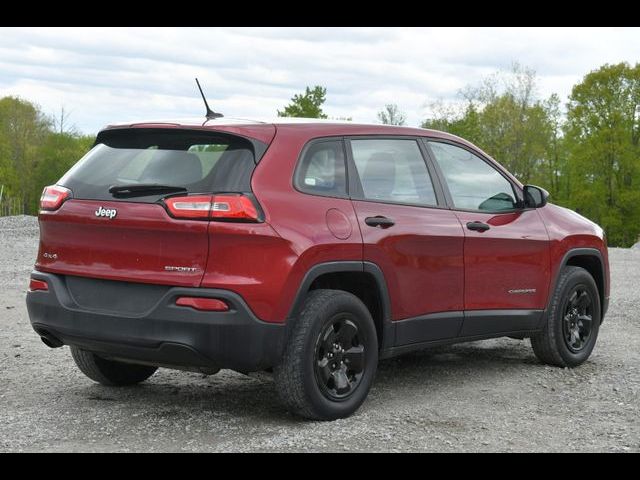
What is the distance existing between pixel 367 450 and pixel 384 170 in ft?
6.40

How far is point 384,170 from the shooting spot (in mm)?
6523

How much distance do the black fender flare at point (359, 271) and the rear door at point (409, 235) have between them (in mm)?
48

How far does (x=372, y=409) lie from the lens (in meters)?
6.41

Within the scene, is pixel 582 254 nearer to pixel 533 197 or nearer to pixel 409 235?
pixel 533 197

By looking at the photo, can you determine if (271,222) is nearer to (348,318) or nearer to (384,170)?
(348,318)

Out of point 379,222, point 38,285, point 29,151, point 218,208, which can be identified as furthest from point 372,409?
point 29,151

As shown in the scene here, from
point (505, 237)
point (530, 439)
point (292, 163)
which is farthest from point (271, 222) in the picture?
point (505, 237)

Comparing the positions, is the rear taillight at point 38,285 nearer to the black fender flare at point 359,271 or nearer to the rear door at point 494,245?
the black fender flare at point 359,271

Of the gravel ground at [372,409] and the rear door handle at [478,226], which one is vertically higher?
the rear door handle at [478,226]

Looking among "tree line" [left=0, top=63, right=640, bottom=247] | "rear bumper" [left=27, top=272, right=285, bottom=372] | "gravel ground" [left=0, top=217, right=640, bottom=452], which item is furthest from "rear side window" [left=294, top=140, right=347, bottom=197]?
"tree line" [left=0, top=63, right=640, bottom=247]

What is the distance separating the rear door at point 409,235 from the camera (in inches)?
245

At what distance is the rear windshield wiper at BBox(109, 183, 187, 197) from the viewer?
5562 mm

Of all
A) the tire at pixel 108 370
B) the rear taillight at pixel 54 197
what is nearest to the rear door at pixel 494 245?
the tire at pixel 108 370
